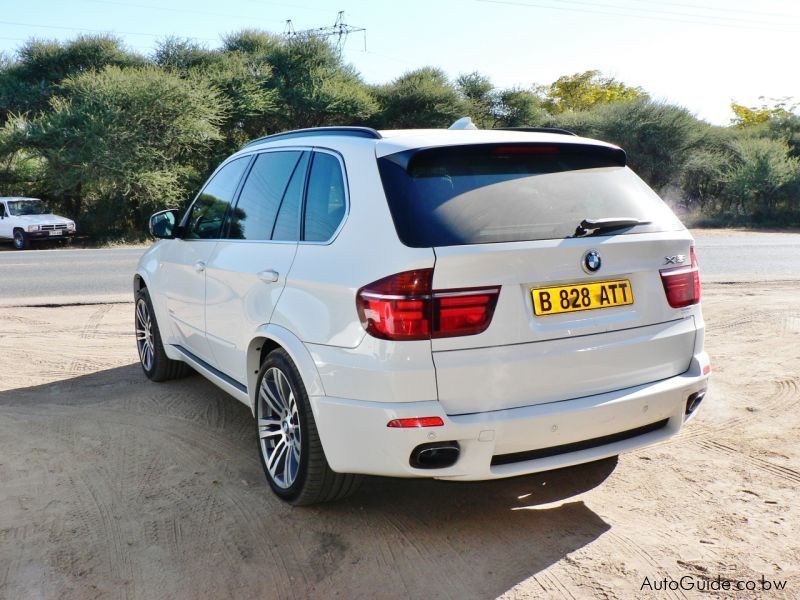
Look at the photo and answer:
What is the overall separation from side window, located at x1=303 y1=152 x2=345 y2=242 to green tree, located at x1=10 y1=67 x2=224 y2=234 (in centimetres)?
2610

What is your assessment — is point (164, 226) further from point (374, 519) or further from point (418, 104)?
point (418, 104)

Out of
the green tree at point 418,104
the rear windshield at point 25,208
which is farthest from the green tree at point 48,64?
the green tree at point 418,104

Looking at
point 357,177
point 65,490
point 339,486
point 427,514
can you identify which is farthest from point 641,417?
point 65,490

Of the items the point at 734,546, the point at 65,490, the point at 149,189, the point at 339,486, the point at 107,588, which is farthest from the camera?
the point at 149,189

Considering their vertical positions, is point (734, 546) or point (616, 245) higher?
point (616, 245)

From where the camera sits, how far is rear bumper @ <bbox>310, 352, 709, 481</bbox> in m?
2.96

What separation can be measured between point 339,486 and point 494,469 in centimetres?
81

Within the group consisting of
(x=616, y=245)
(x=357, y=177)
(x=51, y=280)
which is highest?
(x=357, y=177)

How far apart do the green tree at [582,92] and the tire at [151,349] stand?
238ft

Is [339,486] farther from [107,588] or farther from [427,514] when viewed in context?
[107,588]

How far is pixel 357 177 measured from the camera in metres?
3.35

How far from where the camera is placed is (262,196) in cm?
424

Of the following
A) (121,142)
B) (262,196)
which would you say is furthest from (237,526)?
(121,142)

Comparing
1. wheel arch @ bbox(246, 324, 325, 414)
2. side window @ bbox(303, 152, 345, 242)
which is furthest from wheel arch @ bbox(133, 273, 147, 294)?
side window @ bbox(303, 152, 345, 242)
